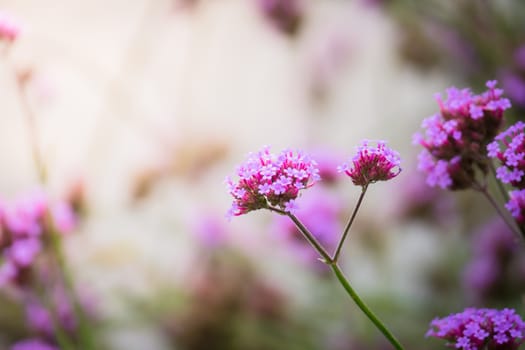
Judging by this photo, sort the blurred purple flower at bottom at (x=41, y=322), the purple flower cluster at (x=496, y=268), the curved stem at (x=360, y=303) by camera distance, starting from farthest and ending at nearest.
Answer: the purple flower cluster at (x=496, y=268), the blurred purple flower at bottom at (x=41, y=322), the curved stem at (x=360, y=303)

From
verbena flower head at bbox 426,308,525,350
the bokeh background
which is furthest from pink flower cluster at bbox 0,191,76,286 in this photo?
verbena flower head at bbox 426,308,525,350

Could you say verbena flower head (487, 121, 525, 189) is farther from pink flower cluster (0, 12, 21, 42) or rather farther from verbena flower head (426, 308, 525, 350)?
pink flower cluster (0, 12, 21, 42)

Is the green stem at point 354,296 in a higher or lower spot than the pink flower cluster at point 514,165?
lower

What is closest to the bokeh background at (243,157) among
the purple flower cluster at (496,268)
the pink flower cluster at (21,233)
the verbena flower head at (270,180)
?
the purple flower cluster at (496,268)

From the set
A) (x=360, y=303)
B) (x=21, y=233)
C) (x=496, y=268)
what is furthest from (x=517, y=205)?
(x=496, y=268)

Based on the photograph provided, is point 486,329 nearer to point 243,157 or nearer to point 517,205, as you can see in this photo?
point 517,205

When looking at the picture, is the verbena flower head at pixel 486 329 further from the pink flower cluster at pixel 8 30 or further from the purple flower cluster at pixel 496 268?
the purple flower cluster at pixel 496 268
